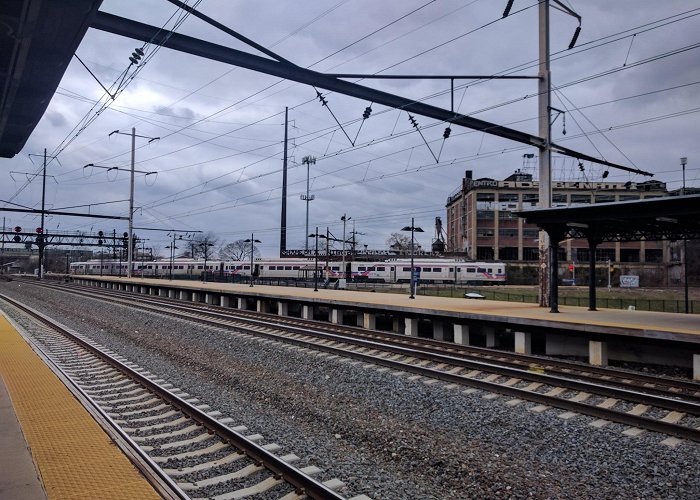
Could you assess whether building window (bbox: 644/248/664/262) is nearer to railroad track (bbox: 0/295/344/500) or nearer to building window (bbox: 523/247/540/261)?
building window (bbox: 523/247/540/261)

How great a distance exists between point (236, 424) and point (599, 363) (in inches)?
418

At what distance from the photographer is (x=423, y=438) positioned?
300 inches

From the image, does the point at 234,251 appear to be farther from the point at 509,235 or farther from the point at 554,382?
the point at 554,382

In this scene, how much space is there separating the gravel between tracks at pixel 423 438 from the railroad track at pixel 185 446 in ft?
1.63

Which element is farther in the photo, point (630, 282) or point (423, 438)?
point (630, 282)

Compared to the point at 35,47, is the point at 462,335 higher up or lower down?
lower down

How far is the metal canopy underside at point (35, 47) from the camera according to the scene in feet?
15.2

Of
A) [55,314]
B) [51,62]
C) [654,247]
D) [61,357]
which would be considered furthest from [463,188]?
[51,62]

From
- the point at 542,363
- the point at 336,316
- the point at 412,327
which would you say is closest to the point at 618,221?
the point at 542,363

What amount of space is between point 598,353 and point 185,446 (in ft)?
37.7

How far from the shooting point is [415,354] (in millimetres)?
14188

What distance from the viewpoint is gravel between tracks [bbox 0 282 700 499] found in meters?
6.11

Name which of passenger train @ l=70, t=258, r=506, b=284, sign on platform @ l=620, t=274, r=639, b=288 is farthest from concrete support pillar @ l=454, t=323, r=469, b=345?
sign on platform @ l=620, t=274, r=639, b=288

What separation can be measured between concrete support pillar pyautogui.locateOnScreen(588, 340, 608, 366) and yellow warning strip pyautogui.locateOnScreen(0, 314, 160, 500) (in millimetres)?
12505
